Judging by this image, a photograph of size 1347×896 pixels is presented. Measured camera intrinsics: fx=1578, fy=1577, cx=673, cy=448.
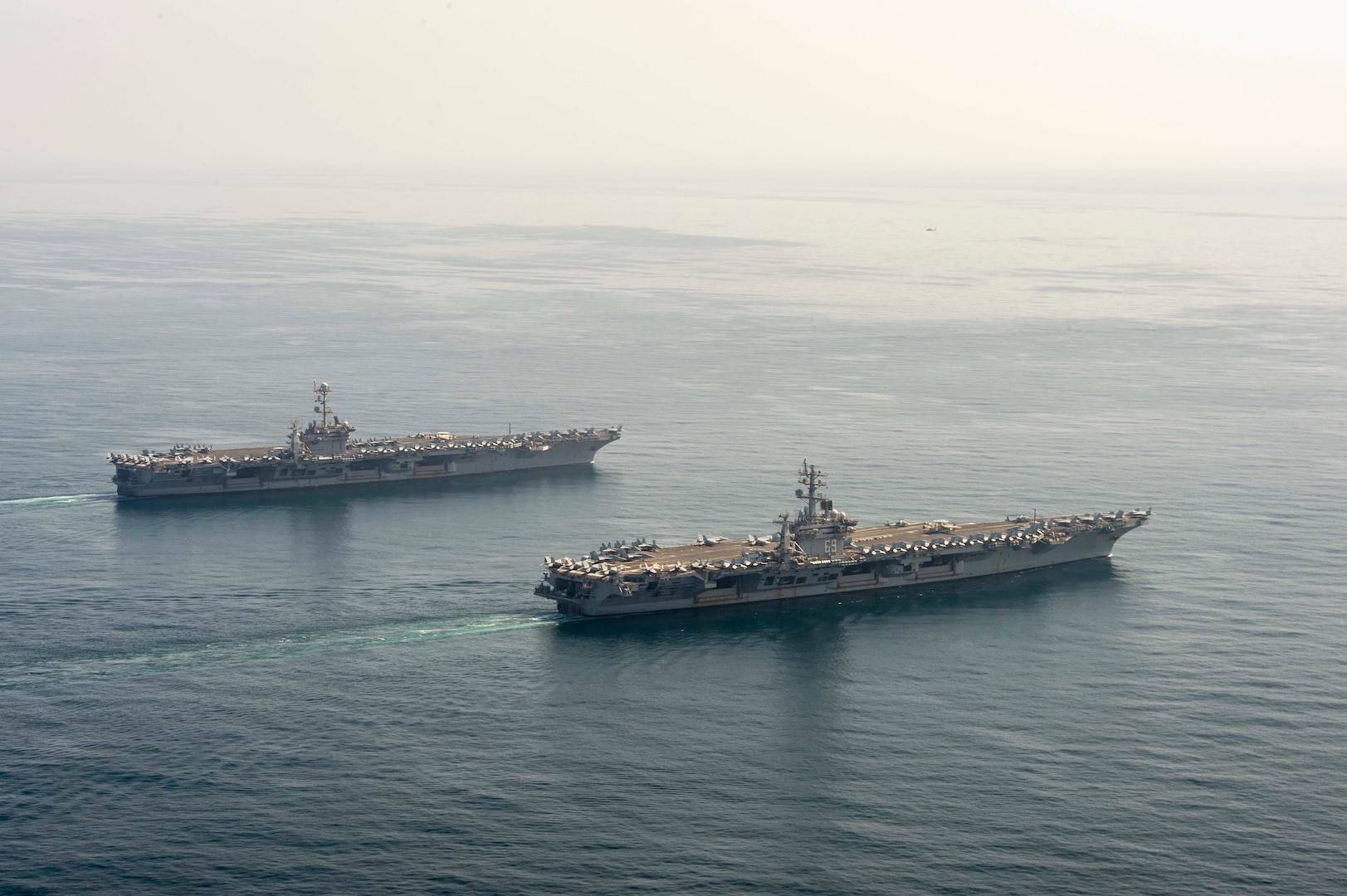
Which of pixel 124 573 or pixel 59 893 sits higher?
pixel 124 573

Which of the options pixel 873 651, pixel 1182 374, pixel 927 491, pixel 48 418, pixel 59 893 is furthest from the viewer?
pixel 1182 374

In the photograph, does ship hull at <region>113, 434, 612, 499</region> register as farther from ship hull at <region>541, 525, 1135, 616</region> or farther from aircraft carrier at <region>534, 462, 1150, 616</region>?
ship hull at <region>541, 525, 1135, 616</region>

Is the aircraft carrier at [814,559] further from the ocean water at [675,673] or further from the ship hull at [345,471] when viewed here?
the ship hull at [345,471]

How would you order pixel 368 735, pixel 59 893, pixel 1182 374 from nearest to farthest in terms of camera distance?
pixel 59 893 < pixel 368 735 < pixel 1182 374

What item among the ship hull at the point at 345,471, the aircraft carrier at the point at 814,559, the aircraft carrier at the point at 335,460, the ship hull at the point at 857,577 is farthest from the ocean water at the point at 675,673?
the aircraft carrier at the point at 335,460

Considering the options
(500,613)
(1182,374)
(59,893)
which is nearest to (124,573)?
(500,613)

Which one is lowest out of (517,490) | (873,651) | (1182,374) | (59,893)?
(59,893)

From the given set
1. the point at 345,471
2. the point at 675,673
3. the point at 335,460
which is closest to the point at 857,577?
the point at 675,673

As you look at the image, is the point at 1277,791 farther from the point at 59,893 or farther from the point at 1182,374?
the point at 1182,374
